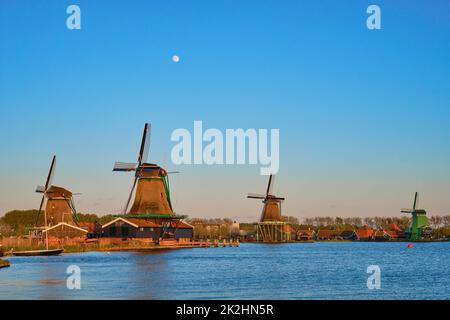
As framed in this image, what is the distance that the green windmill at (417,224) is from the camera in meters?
152

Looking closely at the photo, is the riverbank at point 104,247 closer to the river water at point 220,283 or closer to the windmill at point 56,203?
the windmill at point 56,203

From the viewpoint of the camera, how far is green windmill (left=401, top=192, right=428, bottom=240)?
152 metres

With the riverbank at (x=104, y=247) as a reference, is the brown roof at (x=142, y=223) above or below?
above

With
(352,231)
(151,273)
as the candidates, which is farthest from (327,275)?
(352,231)

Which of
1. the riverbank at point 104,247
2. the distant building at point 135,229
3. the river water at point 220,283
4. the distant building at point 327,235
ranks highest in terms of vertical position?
the distant building at point 135,229

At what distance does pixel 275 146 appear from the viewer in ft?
117

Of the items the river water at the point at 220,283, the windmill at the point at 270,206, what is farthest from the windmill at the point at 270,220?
the river water at the point at 220,283

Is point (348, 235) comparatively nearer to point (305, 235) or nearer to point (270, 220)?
point (305, 235)

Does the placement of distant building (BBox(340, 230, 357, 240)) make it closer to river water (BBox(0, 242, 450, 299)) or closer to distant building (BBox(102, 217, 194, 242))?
distant building (BBox(102, 217, 194, 242))

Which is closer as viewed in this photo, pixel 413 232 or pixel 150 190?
pixel 150 190

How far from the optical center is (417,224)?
155125 millimetres

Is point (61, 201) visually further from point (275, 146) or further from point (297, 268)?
point (275, 146)

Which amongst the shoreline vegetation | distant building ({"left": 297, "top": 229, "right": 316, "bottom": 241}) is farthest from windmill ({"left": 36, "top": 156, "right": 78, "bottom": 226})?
distant building ({"left": 297, "top": 229, "right": 316, "bottom": 241})
